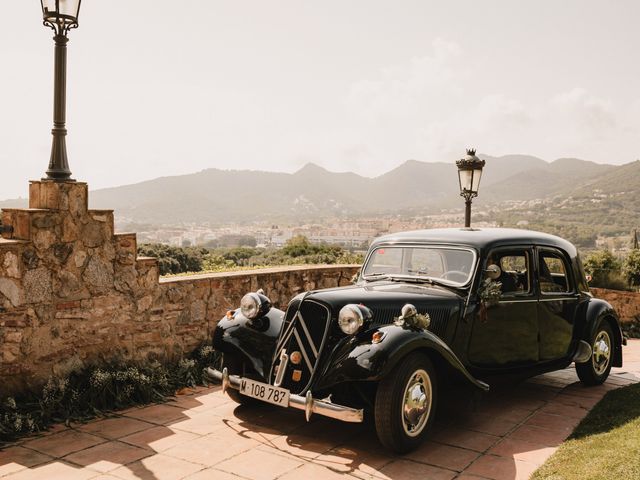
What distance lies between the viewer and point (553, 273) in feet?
22.1

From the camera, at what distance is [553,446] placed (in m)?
4.70

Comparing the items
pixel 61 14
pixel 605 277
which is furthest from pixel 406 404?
pixel 605 277

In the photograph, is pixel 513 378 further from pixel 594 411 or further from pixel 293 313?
pixel 293 313

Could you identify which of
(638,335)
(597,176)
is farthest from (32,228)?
(597,176)

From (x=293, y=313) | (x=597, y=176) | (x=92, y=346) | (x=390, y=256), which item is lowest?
(x=92, y=346)

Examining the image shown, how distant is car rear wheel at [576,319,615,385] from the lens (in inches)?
257

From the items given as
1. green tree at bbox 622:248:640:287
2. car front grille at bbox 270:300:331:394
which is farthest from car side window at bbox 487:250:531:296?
green tree at bbox 622:248:640:287

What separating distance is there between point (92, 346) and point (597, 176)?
3121 inches

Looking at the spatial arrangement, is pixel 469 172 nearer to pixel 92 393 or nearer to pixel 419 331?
pixel 419 331

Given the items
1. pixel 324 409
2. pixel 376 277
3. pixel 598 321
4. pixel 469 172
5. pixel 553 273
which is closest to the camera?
pixel 324 409

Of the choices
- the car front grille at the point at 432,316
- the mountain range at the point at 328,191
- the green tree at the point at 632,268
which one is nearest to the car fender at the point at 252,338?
the car front grille at the point at 432,316

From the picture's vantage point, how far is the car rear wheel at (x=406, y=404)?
4.32 m

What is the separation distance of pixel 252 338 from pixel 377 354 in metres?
1.49

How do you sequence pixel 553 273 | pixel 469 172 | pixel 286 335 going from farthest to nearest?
pixel 469 172 → pixel 553 273 → pixel 286 335
